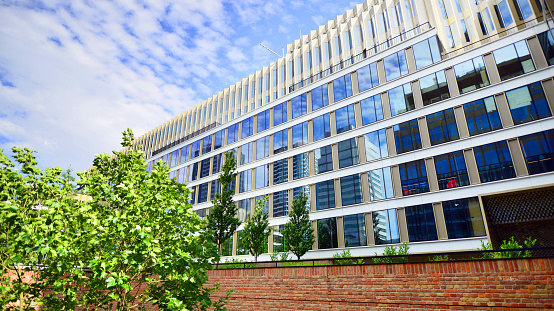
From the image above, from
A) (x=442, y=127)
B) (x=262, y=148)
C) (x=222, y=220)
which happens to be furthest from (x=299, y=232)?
(x=262, y=148)

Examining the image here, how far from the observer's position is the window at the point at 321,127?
3441 cm

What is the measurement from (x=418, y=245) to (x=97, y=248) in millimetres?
22614

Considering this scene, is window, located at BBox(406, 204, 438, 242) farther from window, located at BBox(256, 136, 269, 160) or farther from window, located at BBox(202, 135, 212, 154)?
window, located at BBox(202, 135, 212, 154)

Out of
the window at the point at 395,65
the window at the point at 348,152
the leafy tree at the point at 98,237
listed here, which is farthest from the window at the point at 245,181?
the leafy tree at the point at 98,237

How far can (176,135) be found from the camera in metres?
59.1

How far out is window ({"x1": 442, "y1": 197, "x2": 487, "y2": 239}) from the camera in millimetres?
23281

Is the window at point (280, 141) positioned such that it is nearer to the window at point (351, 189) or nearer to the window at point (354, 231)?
the window at point (351, 189)

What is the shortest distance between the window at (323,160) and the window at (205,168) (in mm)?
18661

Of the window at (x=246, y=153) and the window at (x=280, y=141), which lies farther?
the window at (x=246, y=153)

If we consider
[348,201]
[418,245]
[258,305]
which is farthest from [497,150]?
[258,305]

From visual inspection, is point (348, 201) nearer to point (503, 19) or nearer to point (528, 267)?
point (528, 267)

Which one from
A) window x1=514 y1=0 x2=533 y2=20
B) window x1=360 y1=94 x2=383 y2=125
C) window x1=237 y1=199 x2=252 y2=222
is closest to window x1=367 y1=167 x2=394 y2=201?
window x1=360 y1=94 x2=383 y2=125

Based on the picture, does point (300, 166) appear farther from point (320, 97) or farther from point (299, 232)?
point (299, 232)

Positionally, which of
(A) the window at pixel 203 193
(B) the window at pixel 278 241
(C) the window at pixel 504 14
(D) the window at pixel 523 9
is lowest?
(B) the window at pixel 278 241
